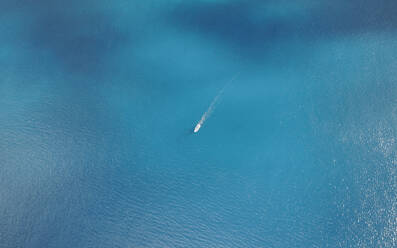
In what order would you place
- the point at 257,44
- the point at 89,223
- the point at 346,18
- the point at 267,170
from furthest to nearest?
the point at 346,18 → the point at 257,44 → the point at 267,170 → the point at 89,223

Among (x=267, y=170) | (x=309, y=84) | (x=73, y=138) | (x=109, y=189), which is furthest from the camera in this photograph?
(x=309, y=84)

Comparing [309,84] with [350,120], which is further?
[309,84]

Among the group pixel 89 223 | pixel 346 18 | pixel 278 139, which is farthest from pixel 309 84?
pixel 89 223

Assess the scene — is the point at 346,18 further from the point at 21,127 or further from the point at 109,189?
the point at 21,127

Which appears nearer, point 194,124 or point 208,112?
point 194,124

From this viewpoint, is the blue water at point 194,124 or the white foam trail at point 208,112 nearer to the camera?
the blue water at point 194,124

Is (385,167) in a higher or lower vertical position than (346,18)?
Result: lower

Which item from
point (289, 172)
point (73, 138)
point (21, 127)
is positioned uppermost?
point (21, 127)

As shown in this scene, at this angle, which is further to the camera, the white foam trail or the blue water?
the white foam trail
